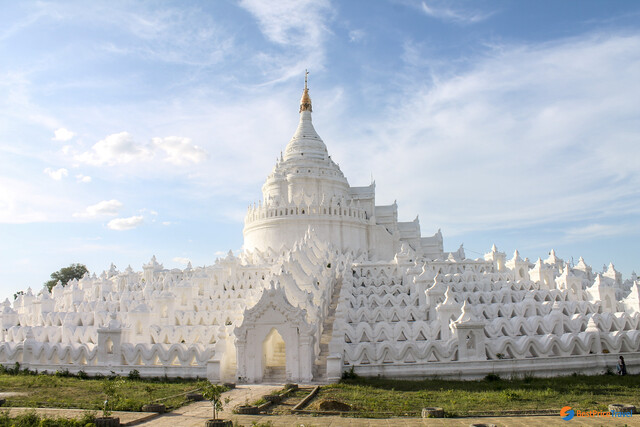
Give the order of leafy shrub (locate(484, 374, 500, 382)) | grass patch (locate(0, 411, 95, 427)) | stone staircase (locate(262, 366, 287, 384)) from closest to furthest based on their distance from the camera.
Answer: grass patch (locate(0, 411, 95, 427)) < stone staircase (locate(262, 366, 287, 384)) < leafy shrub (locate(484, 374, 500, 382))

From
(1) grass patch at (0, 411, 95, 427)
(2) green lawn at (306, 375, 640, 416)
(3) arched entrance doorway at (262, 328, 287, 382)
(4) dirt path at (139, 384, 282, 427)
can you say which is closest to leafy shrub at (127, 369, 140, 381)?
(4) dirt path at (139, 384, 282, 427)

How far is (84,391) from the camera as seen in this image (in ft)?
66.7

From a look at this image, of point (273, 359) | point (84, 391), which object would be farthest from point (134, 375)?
point (273, 359)

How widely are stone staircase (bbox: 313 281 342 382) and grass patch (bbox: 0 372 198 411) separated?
489 cm

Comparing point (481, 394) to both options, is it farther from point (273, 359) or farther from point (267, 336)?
point (273, 359)

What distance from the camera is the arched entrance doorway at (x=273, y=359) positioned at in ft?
74.3

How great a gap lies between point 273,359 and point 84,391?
8098mm

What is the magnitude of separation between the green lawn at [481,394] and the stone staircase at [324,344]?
162 cm

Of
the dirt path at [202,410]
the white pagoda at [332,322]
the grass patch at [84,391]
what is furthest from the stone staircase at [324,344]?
the grass patch at [84,391]

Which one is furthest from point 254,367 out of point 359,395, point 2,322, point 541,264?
point 2,322

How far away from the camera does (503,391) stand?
18.9 m

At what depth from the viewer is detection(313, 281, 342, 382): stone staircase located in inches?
876

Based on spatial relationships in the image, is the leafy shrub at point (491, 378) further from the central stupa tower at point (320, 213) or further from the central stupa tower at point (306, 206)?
the central stupa tower at point (306, 206)

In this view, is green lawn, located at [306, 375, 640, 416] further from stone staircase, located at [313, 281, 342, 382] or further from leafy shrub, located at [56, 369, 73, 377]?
leafy shrub, located at [56, 369, 73, 377]
